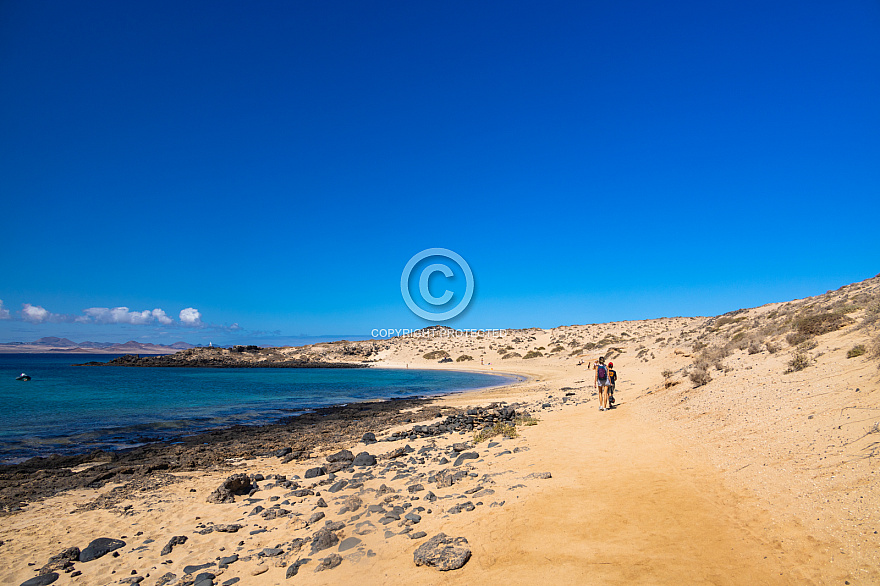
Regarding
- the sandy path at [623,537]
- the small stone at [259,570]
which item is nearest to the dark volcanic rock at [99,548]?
the small stone at [259,570]

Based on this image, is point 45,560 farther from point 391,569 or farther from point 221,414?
point 221,414

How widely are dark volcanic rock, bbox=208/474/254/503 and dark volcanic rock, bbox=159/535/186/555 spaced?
1658mm

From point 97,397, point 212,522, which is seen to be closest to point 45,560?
point 212,522

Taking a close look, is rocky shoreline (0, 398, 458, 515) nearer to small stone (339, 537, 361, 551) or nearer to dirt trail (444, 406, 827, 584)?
small stone (339, 537, 361, 551)

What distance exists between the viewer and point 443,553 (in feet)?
18.9

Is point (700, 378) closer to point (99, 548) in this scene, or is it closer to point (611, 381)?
point (611, 381)

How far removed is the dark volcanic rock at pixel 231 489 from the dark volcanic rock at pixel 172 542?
1658 millimetres

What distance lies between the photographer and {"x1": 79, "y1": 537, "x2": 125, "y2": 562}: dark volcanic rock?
691 cm

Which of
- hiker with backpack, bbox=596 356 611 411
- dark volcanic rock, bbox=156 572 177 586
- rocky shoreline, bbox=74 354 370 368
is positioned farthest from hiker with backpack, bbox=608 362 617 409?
rocky shoreline, bbox=74 354 370 368

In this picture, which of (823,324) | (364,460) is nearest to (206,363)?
(364,460)

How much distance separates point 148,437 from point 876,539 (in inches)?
858

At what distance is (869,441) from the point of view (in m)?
6.34

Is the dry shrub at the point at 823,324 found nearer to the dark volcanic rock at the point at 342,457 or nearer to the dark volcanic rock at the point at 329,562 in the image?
the dark volcanic rock at the point at 342,457

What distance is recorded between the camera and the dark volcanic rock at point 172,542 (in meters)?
6.96
